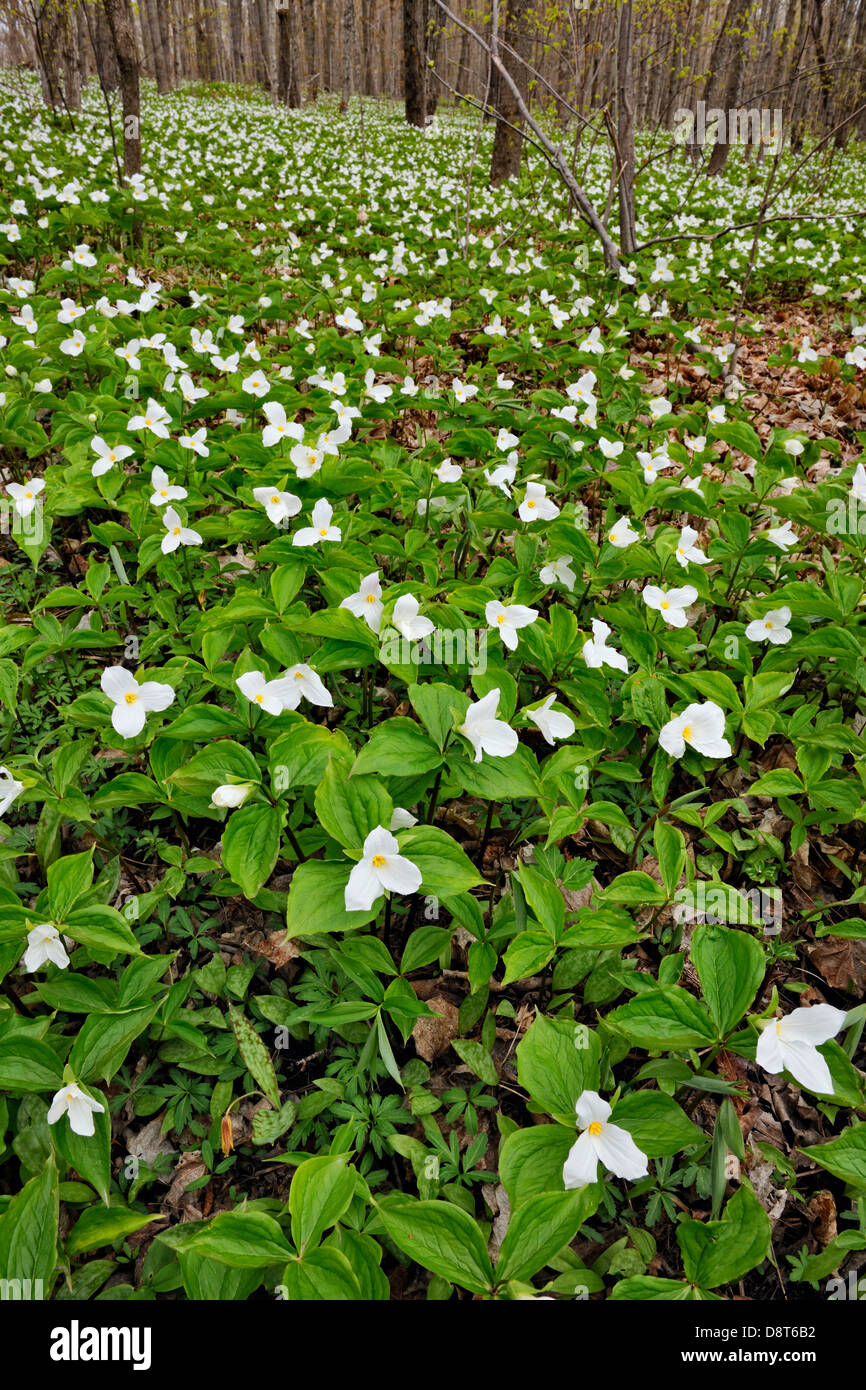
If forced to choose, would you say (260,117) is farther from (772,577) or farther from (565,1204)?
(565,1204)

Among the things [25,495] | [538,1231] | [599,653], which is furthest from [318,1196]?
[25,495]

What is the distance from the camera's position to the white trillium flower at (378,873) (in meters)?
1.20

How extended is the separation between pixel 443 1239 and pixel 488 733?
0.81m

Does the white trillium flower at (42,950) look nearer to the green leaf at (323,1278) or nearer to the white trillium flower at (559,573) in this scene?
the green leaf at (323,1278)

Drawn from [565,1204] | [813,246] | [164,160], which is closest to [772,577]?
[565,1204]

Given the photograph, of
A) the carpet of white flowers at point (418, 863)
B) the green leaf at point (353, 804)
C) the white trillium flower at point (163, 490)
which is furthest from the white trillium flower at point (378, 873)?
the white trillium flower at point (163, 490)

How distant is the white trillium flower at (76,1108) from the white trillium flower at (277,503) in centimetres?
147

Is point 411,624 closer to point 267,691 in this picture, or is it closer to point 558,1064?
point 267,691

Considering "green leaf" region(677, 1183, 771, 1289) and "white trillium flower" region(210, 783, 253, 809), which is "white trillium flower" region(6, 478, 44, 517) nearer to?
"white trillium flower" region(210, 783, 253, 809)

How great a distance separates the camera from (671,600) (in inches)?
85.0

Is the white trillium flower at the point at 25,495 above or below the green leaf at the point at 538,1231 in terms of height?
above

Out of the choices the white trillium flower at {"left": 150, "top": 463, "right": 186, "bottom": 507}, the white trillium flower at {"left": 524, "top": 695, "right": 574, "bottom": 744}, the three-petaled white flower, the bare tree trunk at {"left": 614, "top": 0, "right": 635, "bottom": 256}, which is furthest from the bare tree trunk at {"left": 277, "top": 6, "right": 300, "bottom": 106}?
the white trillium flower at {"left": 524, "top": 695, "right": 574, "bottom": 744}

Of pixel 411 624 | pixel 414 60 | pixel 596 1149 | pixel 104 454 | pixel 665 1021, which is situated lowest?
pixel 596 1149
